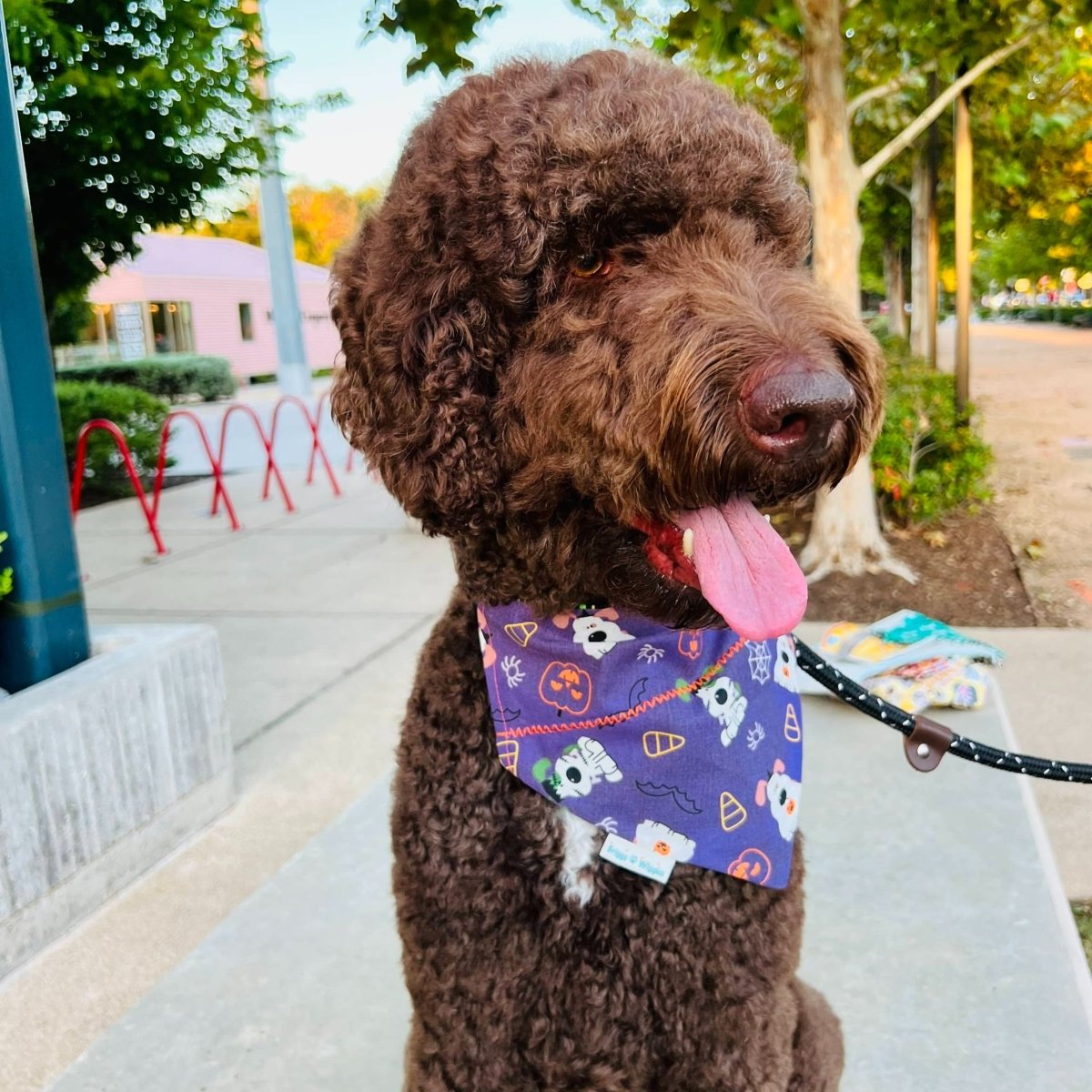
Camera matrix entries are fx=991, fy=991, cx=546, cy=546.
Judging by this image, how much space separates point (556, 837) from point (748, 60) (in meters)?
8.91

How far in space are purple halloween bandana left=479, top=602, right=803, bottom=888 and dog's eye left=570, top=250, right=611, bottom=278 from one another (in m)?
0.52

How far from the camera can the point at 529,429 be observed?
142 centimetres

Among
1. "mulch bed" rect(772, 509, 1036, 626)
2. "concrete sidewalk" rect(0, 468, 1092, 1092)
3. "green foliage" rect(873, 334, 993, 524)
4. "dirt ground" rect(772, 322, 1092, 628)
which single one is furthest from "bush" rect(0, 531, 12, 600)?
"green foliage" rect(873, 334, 993, 524)

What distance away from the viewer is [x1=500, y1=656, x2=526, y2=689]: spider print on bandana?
1.60m

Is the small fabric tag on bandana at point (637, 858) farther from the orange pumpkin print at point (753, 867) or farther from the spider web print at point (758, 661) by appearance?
Result: the spider web print at point (758, 661)

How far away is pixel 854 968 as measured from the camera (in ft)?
7.76

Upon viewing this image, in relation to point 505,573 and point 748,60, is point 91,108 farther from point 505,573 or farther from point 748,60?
point 505,573

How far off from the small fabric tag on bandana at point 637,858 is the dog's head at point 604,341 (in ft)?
1.28

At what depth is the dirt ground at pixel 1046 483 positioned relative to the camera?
5.78 metres

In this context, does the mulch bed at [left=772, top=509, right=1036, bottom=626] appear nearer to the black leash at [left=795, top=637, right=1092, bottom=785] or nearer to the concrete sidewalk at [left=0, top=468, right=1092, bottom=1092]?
the concrete sidewalk at [left=0, top=468, right=1092, bottom=1092]

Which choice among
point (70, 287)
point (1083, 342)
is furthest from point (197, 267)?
point (1083, 342)

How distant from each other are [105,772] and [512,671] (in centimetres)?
173

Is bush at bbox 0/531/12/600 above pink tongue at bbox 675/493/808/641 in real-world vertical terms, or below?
below

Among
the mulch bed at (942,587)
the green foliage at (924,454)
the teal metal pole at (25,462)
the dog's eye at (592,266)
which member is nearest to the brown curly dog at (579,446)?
the dog's eye at (592,266)
